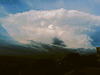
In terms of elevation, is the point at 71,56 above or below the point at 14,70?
above

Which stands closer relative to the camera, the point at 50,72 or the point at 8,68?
the point at 8,68

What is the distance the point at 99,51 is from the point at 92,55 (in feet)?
84.8

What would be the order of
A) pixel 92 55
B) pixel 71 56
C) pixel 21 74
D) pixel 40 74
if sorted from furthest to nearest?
pixel 92 55 < pixel 71 56 < pixel 40 74 < pixel 21 74

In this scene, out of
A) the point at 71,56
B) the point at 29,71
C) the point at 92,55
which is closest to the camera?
the point at 29,71

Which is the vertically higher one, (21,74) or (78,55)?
(78,55)

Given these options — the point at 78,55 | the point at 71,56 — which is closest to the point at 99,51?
the point at 71,56

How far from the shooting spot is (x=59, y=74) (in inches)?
492

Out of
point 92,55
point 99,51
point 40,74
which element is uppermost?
point 92,55

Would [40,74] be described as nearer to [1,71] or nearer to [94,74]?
[1,71]

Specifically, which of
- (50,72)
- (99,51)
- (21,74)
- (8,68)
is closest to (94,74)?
(99,51)

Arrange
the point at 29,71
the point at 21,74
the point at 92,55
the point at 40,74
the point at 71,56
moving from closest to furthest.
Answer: the point at 21,74 < the point at 29,71 < the point at 40,74 < the point at 71,56 < the point at 92,55

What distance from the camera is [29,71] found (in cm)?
1074

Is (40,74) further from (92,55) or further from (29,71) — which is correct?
(92,55)

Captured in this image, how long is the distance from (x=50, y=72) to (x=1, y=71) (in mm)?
5569
